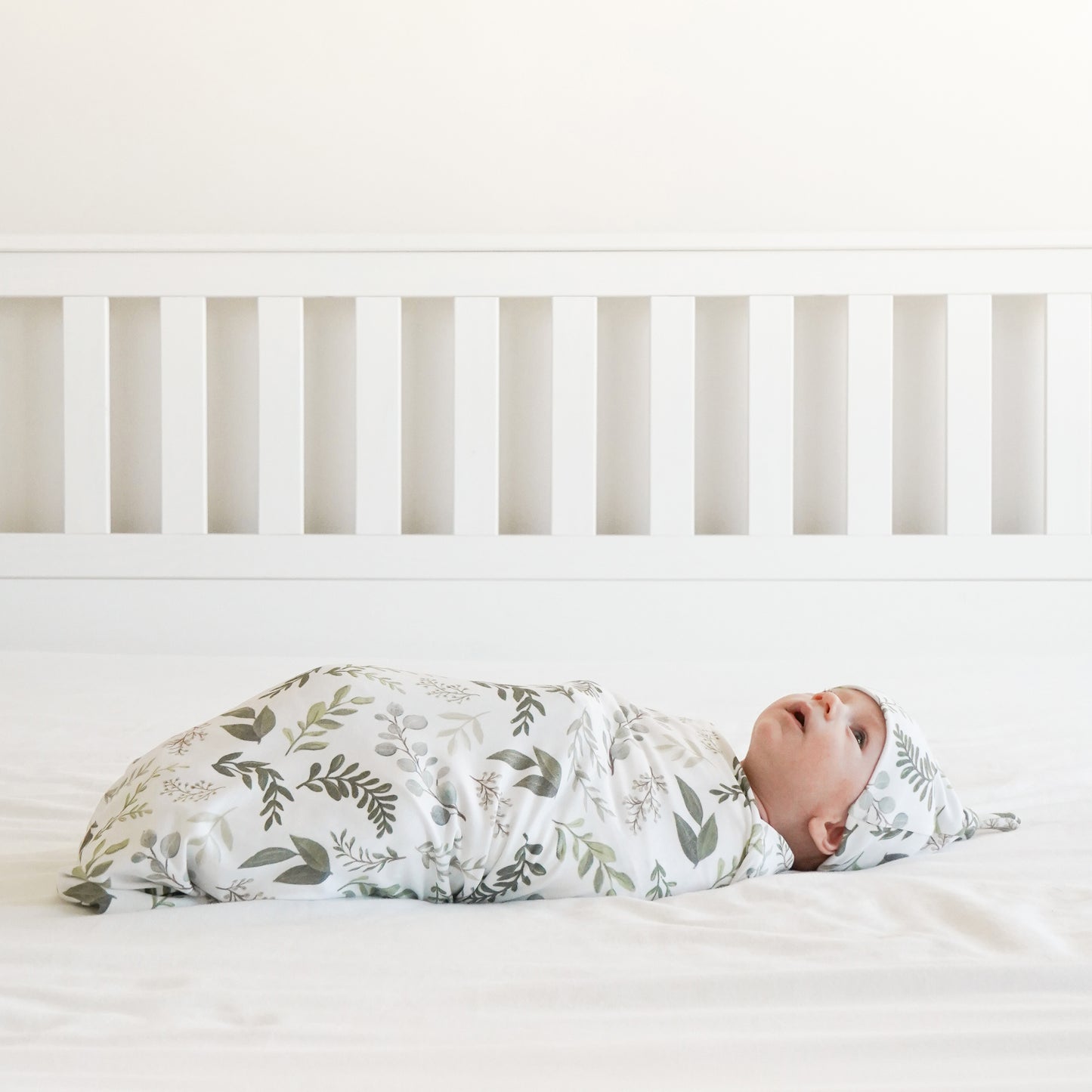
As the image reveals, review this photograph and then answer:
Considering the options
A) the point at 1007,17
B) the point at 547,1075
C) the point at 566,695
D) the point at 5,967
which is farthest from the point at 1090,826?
the point at 1007,17

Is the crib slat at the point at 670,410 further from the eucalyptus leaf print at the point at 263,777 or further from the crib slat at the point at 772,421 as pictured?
the eucalyptus leaf print at the point at 263,777

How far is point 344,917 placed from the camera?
1.79 feet

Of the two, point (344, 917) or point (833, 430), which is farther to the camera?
point (833, 430)

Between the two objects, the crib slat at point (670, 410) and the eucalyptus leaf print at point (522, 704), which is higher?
the crib slat at point (670, 410)

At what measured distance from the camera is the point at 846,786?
65 centimetres

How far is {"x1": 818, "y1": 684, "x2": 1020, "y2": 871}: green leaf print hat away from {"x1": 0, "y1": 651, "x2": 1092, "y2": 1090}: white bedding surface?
14 millimetres

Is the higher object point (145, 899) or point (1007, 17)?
point (1007, 17)

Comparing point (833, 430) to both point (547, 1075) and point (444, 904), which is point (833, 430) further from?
point (547, 1075)

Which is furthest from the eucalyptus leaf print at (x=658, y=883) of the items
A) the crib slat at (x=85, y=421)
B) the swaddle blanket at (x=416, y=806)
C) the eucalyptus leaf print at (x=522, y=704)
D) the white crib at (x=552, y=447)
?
the crib slat at (x=85, y=421)

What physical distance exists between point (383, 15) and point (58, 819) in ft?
3.83

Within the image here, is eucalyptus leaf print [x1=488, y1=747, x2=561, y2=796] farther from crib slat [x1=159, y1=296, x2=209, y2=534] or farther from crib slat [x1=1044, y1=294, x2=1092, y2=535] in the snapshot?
crib slat [x1=1044, y1=294, x2=1092, y2=535]

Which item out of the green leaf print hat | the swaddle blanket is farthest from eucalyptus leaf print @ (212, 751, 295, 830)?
the green leaf print hat

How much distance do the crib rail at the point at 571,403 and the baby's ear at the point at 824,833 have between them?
73 centimetres

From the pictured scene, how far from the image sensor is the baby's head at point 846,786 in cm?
65
